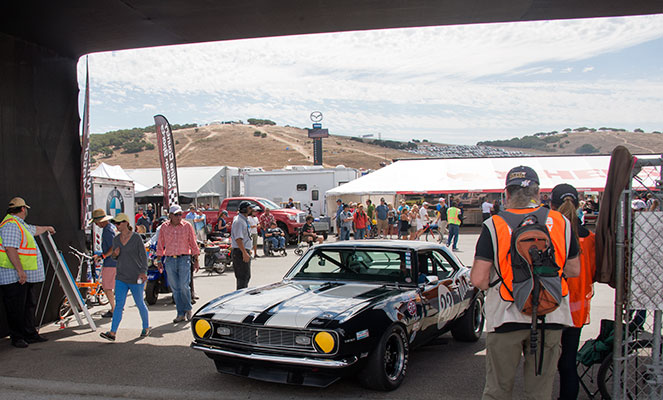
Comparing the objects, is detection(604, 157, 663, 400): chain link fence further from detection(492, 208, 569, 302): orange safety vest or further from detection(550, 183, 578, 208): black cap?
detection(492, 208, 569, 302): orange safety vest

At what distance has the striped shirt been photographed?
25.3 feet

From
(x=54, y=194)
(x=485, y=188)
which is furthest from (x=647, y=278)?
(x=485, y=188)

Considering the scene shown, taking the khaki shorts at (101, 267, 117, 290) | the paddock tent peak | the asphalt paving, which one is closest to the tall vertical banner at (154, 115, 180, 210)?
the khaki shorts at (101, 267, 117, 290)

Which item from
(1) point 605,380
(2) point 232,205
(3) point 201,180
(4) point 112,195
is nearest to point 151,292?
(1) point 605,380

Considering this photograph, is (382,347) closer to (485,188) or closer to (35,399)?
(35,399)

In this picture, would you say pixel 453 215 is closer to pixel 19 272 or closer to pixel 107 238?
pixel 107 238

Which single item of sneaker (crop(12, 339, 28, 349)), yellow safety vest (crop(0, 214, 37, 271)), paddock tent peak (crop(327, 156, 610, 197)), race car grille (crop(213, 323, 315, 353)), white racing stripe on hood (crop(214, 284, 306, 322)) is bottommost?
sneaker (crop(12, 339, 28, 349))

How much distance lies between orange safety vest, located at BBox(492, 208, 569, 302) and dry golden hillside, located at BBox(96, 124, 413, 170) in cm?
7989

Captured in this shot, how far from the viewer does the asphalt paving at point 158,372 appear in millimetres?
4922

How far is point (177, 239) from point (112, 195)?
9805mm

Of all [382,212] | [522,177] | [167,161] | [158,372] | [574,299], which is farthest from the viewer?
[382,212]

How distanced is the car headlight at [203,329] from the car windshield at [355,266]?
4.49 ft

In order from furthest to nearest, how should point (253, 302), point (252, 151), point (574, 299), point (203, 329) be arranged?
point (252, 151), point (253, 302), point (203, 329), point (574, 299)

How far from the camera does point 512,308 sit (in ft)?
10.9
